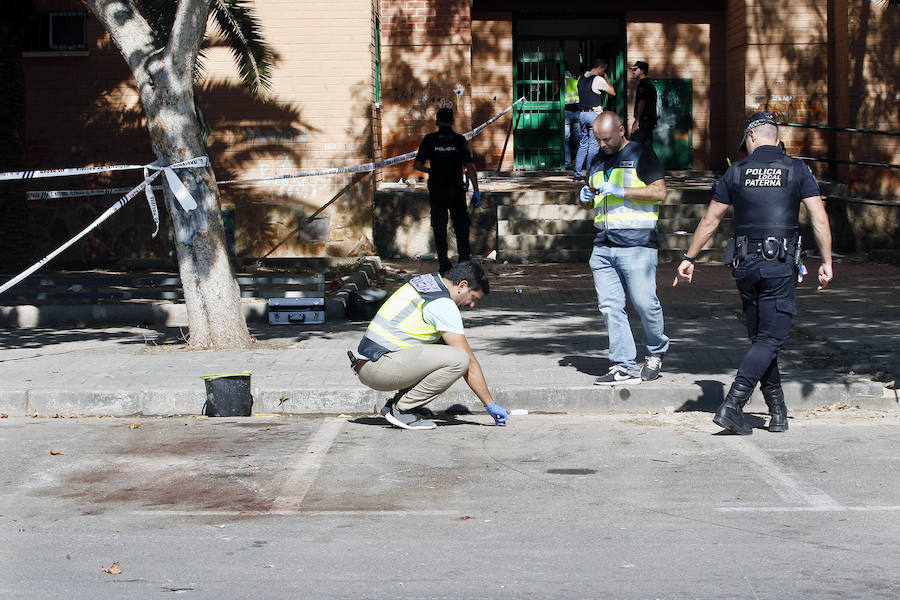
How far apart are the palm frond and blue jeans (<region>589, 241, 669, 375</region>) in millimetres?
8364

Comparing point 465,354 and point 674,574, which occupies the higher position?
point 465,354

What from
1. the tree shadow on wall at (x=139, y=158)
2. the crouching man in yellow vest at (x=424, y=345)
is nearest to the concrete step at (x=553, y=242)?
the tree shadow on wall at (x=139, y=158)

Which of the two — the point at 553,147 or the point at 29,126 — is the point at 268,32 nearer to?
the point at 29,126

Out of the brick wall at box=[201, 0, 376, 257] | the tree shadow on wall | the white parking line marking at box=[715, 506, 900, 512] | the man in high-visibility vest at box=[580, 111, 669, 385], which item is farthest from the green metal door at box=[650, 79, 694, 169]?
the white parking line marking at box=[715, 506, 900, 512]

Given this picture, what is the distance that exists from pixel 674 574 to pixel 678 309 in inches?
307

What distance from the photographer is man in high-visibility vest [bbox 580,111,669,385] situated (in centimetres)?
844

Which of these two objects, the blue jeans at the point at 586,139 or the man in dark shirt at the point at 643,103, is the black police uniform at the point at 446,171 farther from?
the man in dark shirt at the point at 643,103

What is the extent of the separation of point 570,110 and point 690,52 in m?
3.75

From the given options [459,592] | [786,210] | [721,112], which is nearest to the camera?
[459,592]

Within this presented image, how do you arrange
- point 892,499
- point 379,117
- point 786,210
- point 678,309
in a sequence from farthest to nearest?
point 379,117 → point 678,309 → point 786,210 → point 892,499

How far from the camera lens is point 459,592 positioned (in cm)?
465

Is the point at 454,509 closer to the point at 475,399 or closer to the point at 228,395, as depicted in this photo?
the point at 475,399

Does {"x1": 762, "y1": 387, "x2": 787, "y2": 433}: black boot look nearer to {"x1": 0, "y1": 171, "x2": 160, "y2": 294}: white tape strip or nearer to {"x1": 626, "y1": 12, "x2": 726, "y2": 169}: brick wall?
{"x1": 0, "y1": 171, "x2": 160, "y2": 294}: white tape strip

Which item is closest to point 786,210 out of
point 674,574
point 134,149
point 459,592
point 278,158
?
point 674,574
